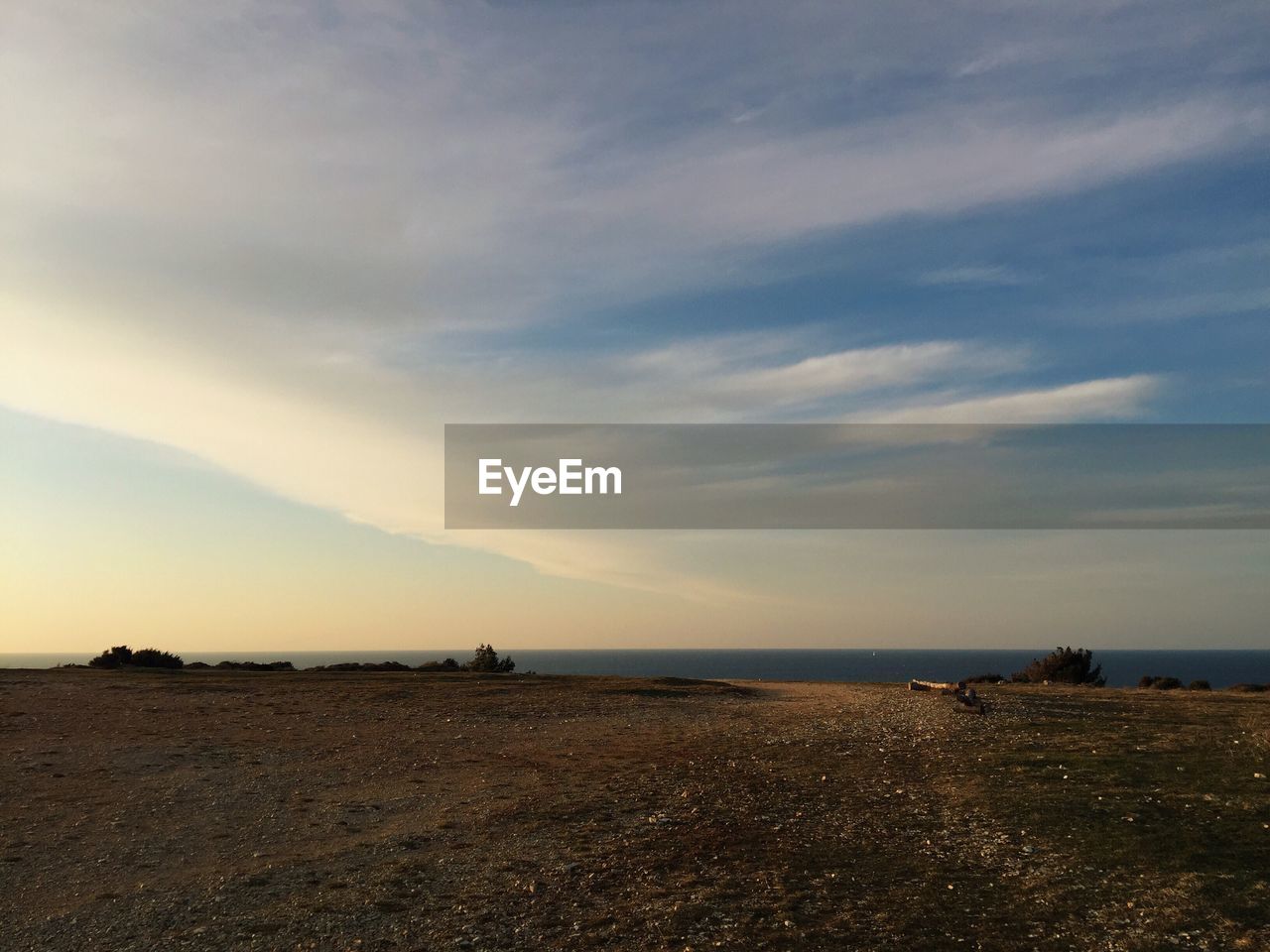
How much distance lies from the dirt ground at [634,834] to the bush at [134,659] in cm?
2935

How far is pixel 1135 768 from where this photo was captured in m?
20.7

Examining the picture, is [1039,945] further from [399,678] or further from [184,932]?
[399,678]

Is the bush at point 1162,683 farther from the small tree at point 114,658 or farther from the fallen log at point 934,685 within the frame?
the small tree at point 114,658

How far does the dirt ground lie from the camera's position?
1177 centimetres

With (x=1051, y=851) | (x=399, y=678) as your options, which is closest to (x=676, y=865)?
(x=1051, y=851)

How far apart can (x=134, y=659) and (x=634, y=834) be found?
2076 inches

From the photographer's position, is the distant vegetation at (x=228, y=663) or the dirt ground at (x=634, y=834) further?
the distant vegetation at (x=228, y=663)

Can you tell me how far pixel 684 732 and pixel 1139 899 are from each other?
17458mm

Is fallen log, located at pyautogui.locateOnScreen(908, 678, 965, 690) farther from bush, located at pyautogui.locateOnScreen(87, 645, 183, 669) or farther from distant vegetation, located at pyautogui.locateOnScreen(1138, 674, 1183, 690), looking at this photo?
bush, located at pyautogui.locateOnScreen(87, 645, 183, 669)

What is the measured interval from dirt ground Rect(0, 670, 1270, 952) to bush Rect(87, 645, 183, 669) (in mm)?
29354

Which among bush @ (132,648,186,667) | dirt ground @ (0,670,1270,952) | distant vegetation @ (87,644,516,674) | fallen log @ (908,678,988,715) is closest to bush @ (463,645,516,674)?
distant vegetation @ (87,644,516,674)

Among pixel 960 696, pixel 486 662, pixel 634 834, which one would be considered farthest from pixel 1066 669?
pixel 634 834

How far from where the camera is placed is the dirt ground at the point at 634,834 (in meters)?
11.8

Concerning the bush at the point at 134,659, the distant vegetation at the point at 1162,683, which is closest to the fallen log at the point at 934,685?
the distant vegetation at the point at 1162,683
